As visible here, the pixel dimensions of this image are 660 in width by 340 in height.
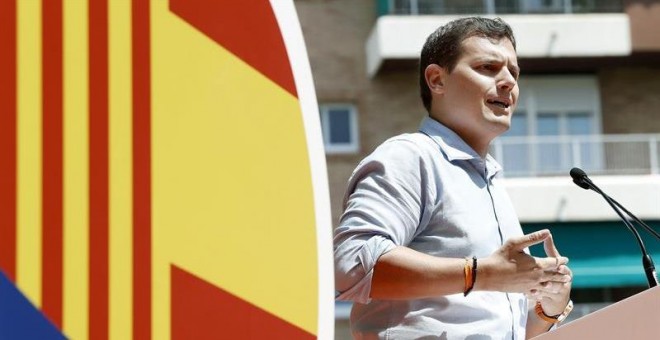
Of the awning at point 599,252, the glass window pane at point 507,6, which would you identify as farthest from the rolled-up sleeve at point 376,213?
the glass window pane at point 507,6

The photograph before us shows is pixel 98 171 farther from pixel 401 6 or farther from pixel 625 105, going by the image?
pixel 625 105

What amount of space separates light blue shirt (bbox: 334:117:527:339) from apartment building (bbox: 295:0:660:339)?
12.6 metres

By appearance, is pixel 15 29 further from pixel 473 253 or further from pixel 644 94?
pixel 644 94

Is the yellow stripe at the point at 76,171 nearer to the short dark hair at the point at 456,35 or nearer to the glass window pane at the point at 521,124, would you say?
the short dark hair at the point at 456,35

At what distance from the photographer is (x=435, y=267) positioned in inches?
72.6

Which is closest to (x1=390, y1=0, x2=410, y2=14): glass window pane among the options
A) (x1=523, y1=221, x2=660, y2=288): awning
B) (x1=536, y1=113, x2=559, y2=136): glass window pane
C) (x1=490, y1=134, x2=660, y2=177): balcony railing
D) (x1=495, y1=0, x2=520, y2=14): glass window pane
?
(x1=495, y1=0, x2=520, y2=14): glass window pane

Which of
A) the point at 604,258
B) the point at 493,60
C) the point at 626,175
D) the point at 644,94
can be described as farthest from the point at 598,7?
the point at 493,60

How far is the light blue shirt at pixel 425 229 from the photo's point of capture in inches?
74.9

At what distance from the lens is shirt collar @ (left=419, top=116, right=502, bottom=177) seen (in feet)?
6.80

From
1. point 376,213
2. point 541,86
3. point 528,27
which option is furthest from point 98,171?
point 541,86

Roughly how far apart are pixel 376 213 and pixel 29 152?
0.72m

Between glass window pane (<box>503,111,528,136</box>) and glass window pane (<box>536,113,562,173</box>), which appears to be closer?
glass window pane (<box>536,113,562,173</box>)

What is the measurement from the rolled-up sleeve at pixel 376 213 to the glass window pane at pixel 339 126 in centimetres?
1381

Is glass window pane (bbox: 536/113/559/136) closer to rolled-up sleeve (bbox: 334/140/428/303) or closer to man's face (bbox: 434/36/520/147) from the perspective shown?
man's face (bbox: 434/36/520/147)
